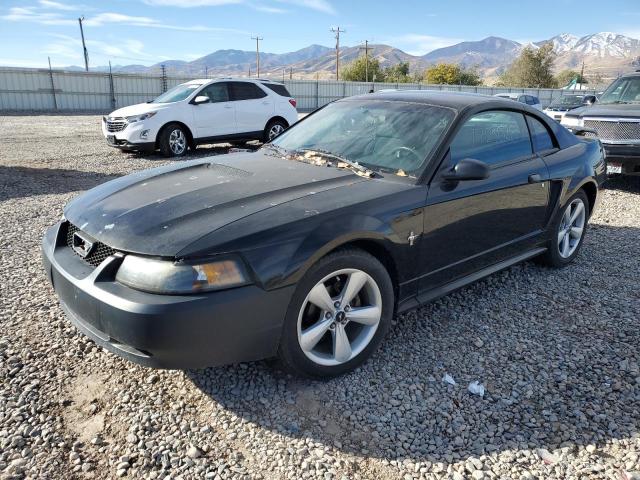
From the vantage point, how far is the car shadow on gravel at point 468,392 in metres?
2.40

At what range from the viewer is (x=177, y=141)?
10.6 m

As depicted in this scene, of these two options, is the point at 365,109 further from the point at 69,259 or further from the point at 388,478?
the point at 388,478

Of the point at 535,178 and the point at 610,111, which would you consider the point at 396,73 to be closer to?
the point at 610,111

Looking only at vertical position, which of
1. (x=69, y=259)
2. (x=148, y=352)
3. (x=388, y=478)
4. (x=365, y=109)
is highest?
(x=365, y=109)

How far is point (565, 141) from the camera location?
445 cm

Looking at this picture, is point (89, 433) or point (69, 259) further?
point (69, 259)

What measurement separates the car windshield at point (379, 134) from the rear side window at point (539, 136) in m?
1.08

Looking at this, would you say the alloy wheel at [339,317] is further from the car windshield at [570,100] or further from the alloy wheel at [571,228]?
the car windshield at [570,100]

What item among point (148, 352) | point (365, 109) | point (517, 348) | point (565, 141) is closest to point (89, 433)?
point (148, 352)

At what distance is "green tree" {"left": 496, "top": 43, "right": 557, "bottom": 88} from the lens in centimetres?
7538

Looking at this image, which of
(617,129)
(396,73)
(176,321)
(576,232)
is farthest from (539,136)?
(396,73)

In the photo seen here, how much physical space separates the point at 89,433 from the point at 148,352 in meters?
0.53

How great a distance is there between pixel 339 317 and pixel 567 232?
2915 millimetres

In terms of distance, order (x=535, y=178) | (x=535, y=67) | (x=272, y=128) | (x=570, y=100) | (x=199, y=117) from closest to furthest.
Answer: (x=535, y=178)
(x=199, y=117)
(x=272, y=128)
(x=570, y=100)
(x=535, y=67)
